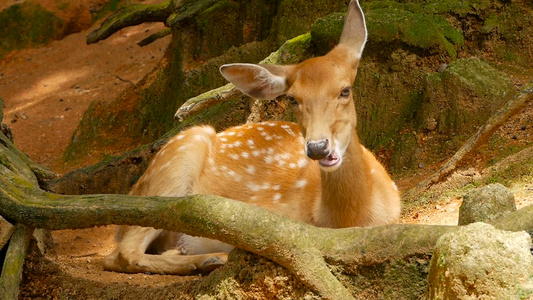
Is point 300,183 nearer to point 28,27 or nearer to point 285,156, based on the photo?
point 285,156

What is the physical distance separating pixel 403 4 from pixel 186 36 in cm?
295

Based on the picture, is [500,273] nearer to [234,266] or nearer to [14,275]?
[234,266]

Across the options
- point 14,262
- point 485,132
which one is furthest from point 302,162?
point 14,262

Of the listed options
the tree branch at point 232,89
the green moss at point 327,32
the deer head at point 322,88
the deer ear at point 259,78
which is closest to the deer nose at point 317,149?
the deer head at point 322,88

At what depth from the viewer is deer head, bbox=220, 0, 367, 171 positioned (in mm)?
4539

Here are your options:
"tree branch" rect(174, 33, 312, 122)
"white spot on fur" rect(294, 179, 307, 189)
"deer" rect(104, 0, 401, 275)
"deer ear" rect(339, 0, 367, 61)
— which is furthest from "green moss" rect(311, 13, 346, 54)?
"white spot on fur" rect(294, 179, 307, 189)

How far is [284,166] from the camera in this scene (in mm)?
5996

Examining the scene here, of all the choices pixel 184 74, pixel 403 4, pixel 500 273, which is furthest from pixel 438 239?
pixel 184 74

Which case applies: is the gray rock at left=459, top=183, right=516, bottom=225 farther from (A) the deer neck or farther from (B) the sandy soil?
(B) the sandy soil

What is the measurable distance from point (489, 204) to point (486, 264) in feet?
2.79

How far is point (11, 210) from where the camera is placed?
4004 mm

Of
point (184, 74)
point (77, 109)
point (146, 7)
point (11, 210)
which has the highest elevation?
point (11, 210)

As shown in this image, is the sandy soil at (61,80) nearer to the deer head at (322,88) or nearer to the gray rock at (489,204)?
the deer head at (322,88)

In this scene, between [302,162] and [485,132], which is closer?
[485,132]
